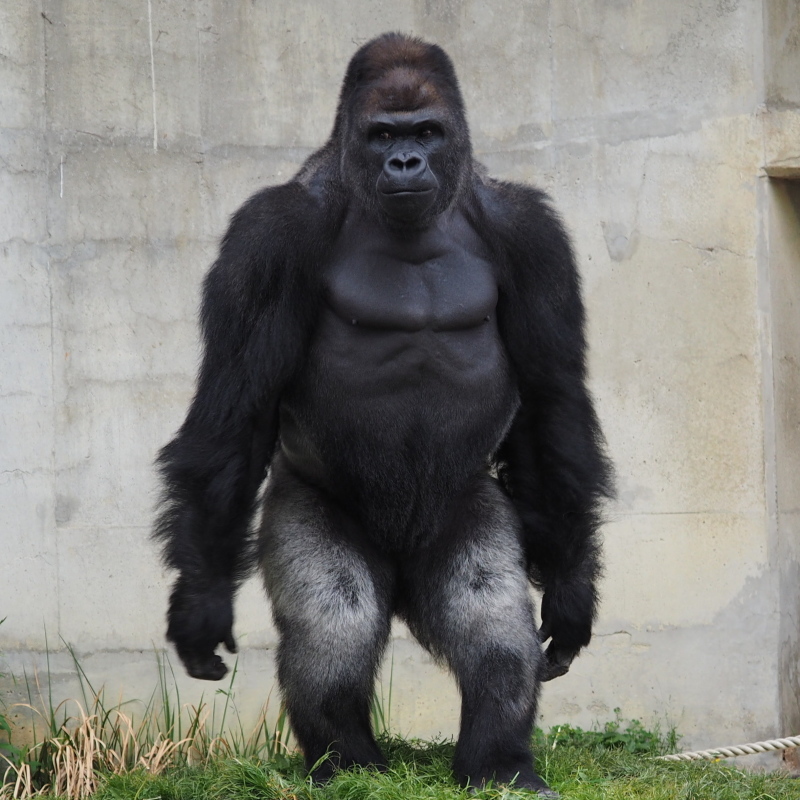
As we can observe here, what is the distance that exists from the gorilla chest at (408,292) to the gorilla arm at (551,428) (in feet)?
0.42

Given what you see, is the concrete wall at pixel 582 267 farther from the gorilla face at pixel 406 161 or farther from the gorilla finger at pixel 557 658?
the gorilla face at pixel 406 161

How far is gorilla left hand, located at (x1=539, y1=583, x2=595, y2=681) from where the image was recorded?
141 inches

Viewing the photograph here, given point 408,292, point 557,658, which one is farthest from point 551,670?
point 408,292

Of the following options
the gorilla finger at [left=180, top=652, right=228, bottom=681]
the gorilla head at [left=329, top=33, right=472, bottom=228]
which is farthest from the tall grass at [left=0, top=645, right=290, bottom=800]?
the gorilla head at [left=329, top=33, right=472, bottom=228]

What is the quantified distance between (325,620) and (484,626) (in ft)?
1.42

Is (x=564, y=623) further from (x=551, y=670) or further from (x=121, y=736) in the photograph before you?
(x=121, y=736)

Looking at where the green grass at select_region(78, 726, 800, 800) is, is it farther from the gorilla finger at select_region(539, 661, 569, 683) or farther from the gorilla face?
the gorilla face

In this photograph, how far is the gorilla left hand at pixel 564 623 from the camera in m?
3.58

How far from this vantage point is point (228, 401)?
10.8 ft

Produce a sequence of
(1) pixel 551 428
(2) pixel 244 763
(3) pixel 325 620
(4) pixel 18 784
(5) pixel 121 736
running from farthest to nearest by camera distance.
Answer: (5) pixel 121 736, (4) pixel 18 784, (1) pixel 551 428, (2) pixel 244 763, (3) pixel 325 620

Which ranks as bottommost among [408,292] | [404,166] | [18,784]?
[18,784]

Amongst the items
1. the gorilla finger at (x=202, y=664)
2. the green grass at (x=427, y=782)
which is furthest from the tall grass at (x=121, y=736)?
the gorilla finger at (x=202, y=664)

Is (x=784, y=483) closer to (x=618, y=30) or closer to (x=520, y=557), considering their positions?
(x=618, y=30)

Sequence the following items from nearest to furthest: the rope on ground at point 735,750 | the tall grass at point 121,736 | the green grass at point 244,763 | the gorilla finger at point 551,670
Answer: the green grass at point 244,763
the gorilla finger at point 551,670
the rope on ground at point 735,750
the tall grass at point 121,736
